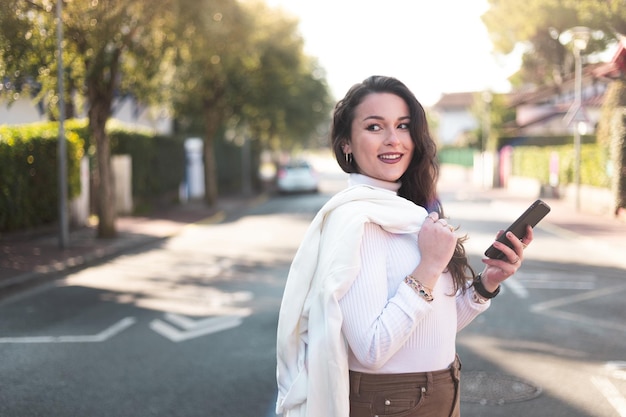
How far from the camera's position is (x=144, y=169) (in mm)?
25938

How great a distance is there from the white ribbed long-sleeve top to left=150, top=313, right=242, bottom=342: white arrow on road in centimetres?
541

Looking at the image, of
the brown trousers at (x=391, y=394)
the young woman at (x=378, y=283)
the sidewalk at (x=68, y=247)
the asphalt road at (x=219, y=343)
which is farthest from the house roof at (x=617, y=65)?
the brown trousers at (x=391, y=394)

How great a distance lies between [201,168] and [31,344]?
2645 centimetres

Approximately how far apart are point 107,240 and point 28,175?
6.82ft

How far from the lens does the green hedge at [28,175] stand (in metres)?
15.1

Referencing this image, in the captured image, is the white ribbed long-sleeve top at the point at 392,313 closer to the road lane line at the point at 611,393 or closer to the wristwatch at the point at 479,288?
the wristwatch at the point at 479,288

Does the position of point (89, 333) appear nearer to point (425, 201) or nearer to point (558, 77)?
point (425, 201)

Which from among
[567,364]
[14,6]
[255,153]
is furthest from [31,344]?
[255,153]

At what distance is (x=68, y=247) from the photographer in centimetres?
1470

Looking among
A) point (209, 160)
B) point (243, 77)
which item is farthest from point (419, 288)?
point (243, 77)

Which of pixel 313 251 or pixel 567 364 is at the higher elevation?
pixel 313 251

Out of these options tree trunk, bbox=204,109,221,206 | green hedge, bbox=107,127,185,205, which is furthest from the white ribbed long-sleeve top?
tree trunk, bbox=204,109,221,206

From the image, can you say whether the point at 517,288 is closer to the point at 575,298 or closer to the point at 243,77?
the point at 575,298

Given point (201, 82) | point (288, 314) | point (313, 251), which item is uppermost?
point (201, 82)
